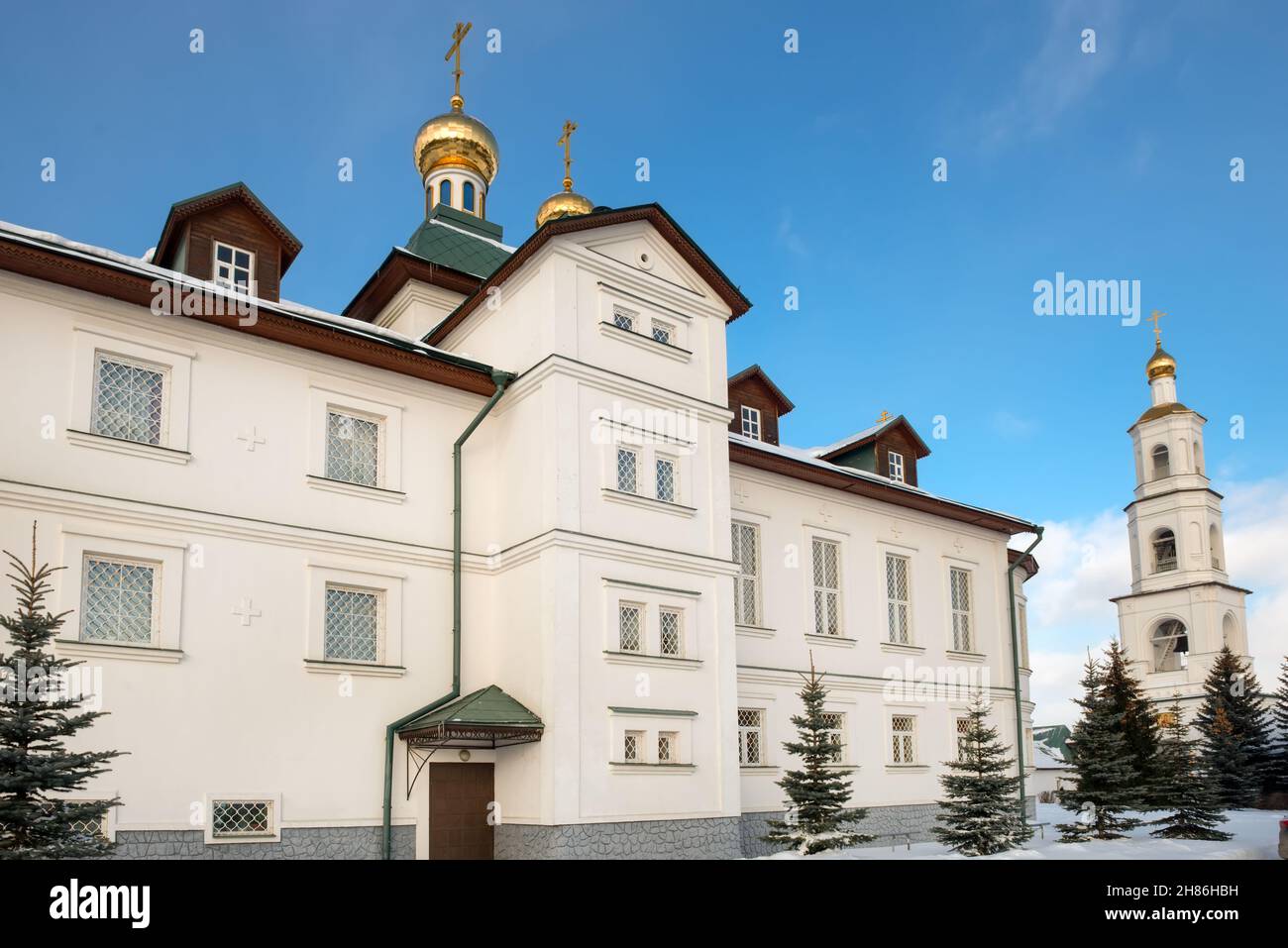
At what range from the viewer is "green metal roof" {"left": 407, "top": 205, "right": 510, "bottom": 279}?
24594mm

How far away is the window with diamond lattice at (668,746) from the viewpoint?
1791 cm

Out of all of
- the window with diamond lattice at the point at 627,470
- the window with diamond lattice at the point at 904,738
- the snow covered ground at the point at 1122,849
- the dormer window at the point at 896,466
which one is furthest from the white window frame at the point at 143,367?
the dormer window at the point at 896,466

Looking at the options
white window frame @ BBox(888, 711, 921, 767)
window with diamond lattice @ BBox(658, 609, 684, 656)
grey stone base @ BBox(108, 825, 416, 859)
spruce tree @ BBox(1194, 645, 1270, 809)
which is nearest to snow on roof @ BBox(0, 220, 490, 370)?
window with diamond lattice @ BBox(658, 609, 684, 656)

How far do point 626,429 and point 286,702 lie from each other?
669cm

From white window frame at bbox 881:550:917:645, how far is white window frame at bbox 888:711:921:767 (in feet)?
5.14

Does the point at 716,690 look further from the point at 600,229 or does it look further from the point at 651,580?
the point at 600,229

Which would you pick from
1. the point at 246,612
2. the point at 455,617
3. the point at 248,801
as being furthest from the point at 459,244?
the point at 248,801

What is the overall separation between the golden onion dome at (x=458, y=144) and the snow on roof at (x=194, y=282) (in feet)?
34.5

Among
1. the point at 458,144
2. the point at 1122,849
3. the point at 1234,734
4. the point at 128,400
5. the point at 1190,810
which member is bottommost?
the point at 1122,849

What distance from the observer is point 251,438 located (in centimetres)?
1627

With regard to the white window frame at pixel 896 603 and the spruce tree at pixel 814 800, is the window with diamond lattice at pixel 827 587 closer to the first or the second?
the white window frame at pixel 896 603

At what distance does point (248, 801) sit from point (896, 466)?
17954 mm

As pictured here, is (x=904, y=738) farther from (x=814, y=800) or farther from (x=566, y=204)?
(x=566, y=204)
